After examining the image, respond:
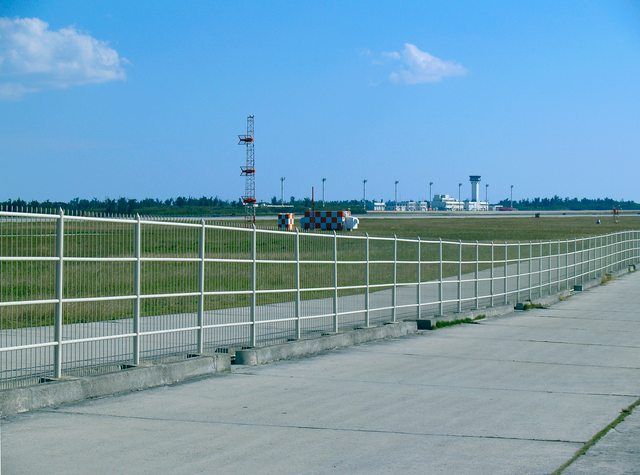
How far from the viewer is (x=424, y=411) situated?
9586 mm

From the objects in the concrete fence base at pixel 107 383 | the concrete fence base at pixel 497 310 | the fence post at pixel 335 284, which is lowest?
the concrete fence base at pixel 497 310

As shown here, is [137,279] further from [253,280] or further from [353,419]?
[353,419]

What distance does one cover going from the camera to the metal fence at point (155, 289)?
9312 millimetres

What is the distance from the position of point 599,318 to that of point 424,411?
45.2ft

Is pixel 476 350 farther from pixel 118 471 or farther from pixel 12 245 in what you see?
pixel 118 471

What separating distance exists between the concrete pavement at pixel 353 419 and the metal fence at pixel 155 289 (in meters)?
0.79

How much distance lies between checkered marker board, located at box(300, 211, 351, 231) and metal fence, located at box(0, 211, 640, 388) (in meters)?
46.6

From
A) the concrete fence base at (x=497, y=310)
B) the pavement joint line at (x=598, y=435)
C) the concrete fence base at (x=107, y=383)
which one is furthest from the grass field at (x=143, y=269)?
the pavement joint line at (x=598, y=435)

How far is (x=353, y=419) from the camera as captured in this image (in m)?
9.05

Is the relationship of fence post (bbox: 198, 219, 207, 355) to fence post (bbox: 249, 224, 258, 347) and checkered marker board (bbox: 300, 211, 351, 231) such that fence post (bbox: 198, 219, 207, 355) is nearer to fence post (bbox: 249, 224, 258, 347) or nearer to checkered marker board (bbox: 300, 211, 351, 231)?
fence post (bbox: 249, 224, 258, 347)

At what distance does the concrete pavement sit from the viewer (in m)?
7.25

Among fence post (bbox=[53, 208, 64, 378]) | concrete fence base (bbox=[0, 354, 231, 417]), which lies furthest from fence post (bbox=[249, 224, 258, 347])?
fence post (bbox=[53, 208, 64, 378])

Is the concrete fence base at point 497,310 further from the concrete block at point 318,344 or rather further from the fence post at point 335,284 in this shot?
the fence post at point 335,284

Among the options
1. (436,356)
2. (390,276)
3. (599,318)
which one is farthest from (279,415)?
(599,318)
